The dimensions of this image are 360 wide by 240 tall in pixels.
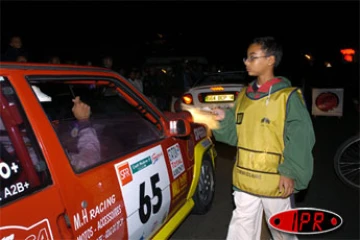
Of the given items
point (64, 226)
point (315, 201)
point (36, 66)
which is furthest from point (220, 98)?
point (64, 226)

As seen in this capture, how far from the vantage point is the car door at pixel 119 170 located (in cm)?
192

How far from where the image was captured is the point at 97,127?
3.05 metres

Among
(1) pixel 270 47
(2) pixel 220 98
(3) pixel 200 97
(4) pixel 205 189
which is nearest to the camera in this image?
(1) pixel 270 47

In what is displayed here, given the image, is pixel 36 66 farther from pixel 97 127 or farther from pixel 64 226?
pixel 97 127

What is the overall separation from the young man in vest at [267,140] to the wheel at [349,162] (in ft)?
8.37

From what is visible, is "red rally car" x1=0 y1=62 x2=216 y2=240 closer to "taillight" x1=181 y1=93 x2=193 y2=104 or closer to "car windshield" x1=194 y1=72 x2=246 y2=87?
"taillight" x1=181 y1=93 x2=193 y2=104

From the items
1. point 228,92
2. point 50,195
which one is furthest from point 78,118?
point 228,92

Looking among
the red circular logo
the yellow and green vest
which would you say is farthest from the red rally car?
the red circular logo

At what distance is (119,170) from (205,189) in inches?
78.1

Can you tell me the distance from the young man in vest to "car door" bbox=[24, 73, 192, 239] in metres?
0.60

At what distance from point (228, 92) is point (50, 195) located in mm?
5874

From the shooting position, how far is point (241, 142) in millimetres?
2502

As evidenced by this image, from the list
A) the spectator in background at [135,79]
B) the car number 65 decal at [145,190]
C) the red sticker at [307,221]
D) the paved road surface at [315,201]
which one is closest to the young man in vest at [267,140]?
the red sticker at [307,221]

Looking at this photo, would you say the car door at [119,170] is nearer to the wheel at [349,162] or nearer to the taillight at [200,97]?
the wheel at [349,162]
